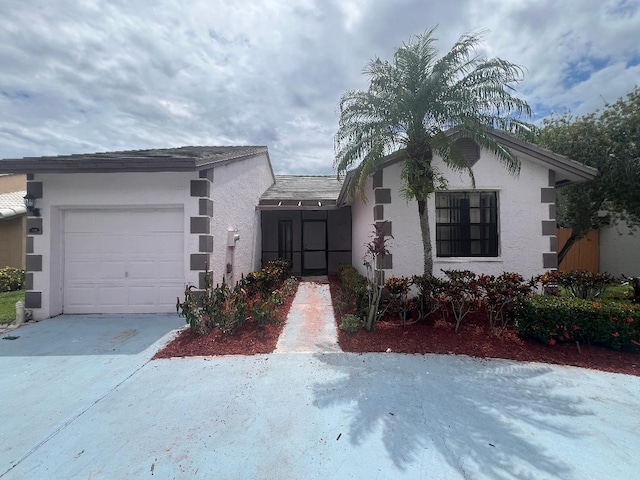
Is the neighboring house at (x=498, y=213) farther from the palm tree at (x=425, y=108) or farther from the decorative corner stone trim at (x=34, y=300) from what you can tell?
the decorative corner stone trim at (x=34, y=300)

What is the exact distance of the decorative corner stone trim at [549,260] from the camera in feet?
22.6

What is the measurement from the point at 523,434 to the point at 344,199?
8.00 metres

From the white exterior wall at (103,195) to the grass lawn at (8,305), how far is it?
691 mm

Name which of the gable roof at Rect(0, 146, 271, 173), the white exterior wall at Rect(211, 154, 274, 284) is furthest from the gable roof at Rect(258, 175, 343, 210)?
the gable roof at Rect(0, 146, 271, 173)

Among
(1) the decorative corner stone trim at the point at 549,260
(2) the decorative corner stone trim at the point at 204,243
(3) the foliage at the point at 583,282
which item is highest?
(2) the decorative corner stone trim at the point at 204,243

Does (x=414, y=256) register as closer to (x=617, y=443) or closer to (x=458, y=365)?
(x=458, y=365)

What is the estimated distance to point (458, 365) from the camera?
4.40m

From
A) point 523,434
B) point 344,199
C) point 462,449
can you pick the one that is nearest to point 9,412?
point 462,449

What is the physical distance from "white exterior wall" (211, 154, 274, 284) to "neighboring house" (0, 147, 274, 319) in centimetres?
21

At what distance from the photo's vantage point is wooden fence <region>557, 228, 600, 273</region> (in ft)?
44.5

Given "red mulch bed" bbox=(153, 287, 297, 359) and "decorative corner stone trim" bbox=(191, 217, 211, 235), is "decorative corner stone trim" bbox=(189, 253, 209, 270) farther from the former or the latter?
"red mulch bed" bbox=(153, 287, 297, 359)

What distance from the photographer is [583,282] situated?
6215 mm

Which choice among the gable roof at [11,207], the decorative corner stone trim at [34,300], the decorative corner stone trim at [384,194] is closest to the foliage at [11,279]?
the gable roof at [11,207]

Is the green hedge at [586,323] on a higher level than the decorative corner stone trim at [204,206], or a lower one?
lower
